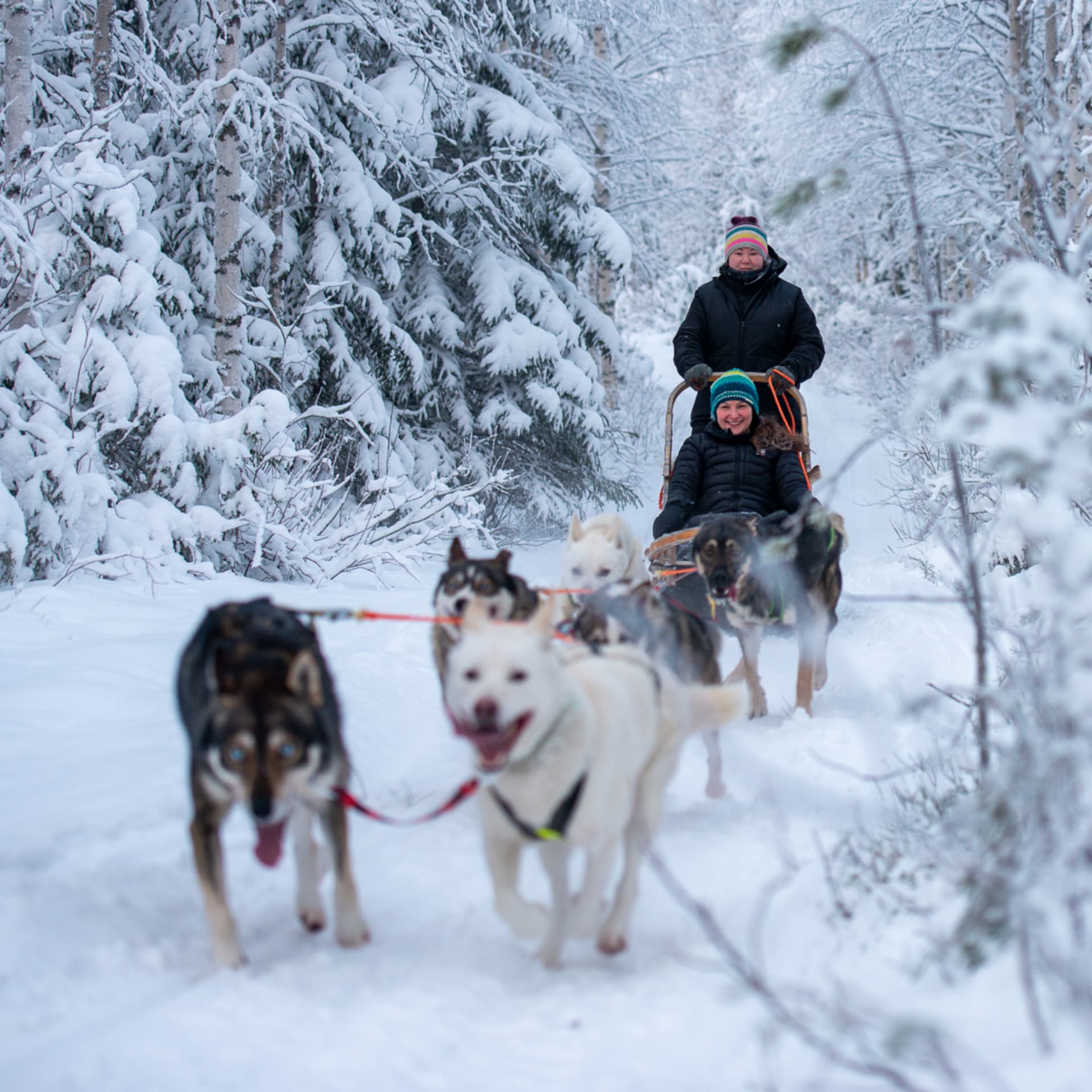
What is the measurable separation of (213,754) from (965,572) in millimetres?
1906

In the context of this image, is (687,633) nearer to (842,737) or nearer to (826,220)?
(842,737)

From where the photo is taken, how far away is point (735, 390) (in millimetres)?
6031

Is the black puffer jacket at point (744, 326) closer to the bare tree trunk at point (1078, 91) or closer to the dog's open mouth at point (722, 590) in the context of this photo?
the bare tree trunk at point (1078, 91)

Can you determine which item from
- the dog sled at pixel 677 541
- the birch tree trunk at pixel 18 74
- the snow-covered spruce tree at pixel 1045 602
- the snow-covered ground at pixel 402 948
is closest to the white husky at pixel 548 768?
the snow-covered ground at pixel 402 948

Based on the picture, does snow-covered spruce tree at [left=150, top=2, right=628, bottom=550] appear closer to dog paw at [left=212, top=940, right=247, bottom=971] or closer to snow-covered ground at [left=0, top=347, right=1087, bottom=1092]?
snow-covered ground at [left=0, top=347, right=1087, bottom=1092]

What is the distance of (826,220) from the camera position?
16969mm

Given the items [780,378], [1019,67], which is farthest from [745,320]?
[1019,67]

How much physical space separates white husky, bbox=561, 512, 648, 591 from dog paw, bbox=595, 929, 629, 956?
7.13ft

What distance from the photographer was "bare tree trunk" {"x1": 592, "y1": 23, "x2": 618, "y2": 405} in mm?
14812

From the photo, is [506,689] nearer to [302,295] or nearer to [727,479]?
[727,479]

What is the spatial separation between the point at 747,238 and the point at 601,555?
294 cm

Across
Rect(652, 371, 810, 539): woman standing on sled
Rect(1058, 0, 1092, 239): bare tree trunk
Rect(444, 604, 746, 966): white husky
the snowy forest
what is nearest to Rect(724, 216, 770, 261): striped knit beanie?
the snowy forest

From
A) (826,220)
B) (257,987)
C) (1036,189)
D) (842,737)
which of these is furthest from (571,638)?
(826,220)

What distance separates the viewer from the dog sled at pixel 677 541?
5656 millimetres
